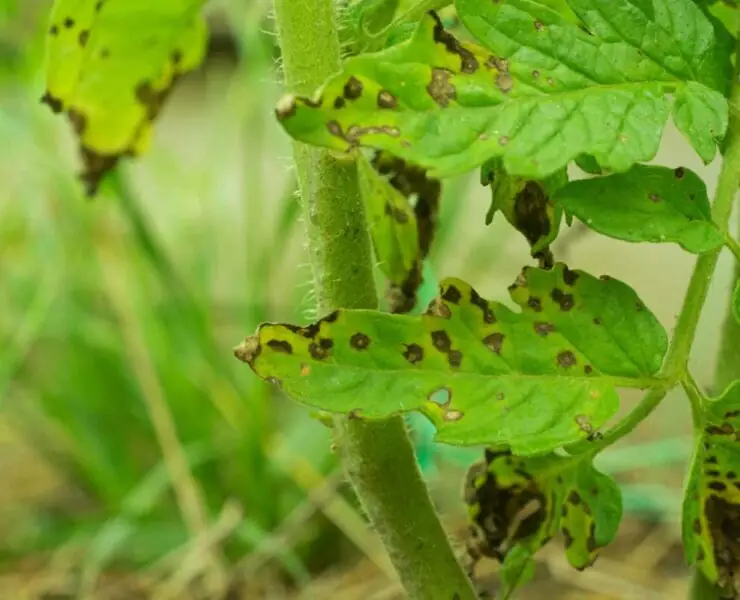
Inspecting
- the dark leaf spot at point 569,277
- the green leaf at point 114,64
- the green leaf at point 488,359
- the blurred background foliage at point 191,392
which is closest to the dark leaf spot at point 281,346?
the green leaf at point 488,359

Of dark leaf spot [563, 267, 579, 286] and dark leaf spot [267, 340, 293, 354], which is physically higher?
dark leaf spot [563, 267, 579, 286]

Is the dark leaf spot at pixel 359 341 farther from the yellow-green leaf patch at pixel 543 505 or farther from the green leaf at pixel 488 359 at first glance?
the yellow-green leaf patch at pixel 543 505

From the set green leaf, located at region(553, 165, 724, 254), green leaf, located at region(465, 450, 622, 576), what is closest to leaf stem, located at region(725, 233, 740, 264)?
green leaf, located at region(553, 165, 724, 254)

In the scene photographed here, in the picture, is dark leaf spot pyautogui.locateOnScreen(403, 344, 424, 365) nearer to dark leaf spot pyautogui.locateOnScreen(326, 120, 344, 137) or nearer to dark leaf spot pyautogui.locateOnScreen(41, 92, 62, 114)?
dark leaf spot pyautogui.locateOnScreen(326, 120, 344, 137)

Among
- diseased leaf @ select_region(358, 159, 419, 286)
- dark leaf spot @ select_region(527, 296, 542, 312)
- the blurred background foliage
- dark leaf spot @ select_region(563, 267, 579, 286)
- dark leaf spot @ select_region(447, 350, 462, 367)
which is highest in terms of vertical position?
diseased leaf @ select_region(358, 159, 419, 286)

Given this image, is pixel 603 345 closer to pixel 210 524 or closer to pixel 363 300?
pixel 363 300
